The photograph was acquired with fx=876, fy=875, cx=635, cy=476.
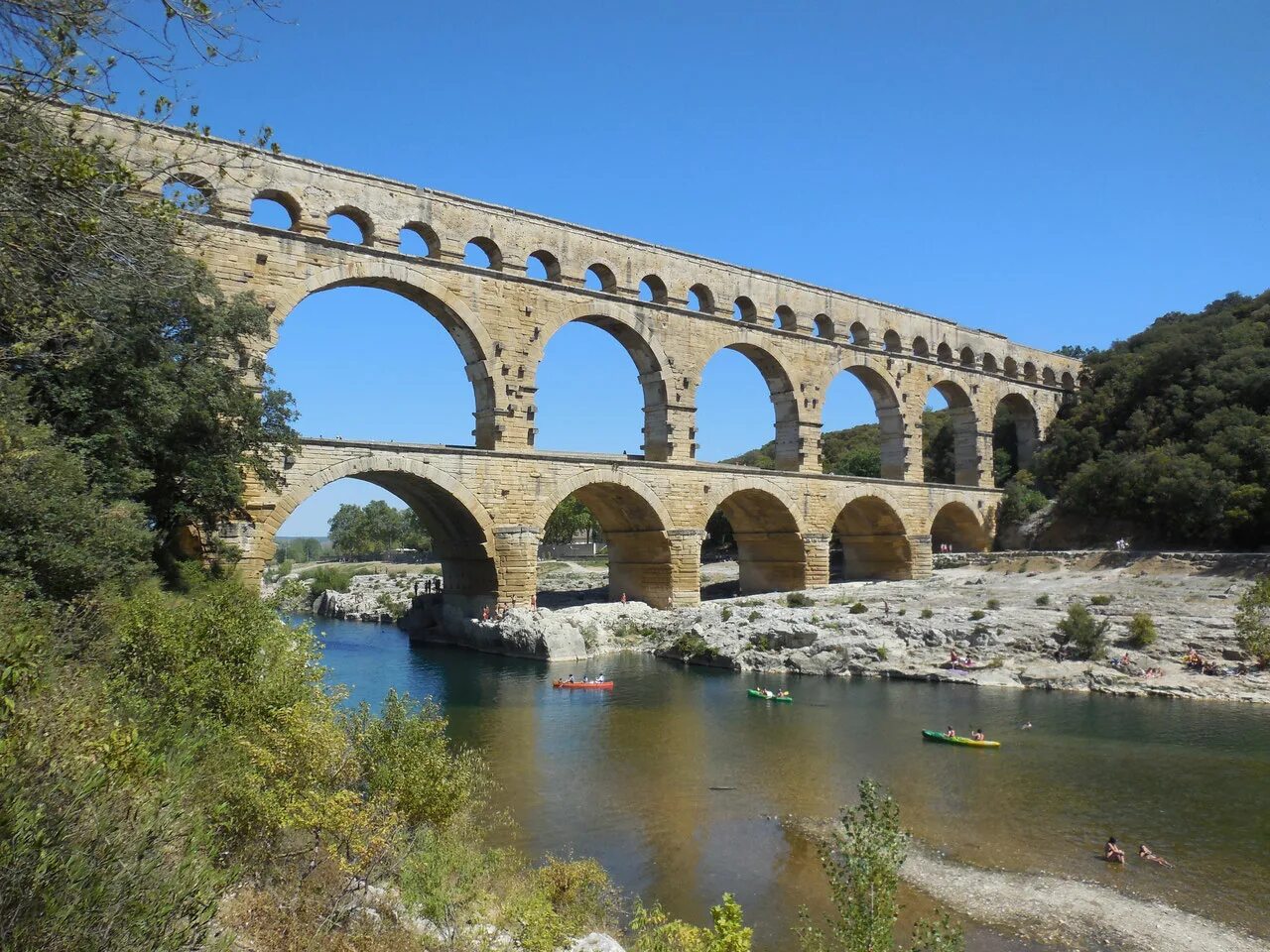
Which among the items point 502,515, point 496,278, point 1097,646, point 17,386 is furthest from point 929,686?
point 17,386

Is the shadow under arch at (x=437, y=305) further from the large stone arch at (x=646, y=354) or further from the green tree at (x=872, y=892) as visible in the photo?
the green tree at (x=872, y=892)

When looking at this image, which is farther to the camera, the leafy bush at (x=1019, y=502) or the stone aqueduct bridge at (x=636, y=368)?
the leafy bush at (x=1019, y=502)

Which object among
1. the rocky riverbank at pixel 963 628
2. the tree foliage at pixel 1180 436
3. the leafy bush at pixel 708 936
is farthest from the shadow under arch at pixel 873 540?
the leafy bush at pixel 708 936

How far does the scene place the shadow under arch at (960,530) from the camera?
32.2m

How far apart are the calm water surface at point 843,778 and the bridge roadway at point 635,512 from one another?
3726mm

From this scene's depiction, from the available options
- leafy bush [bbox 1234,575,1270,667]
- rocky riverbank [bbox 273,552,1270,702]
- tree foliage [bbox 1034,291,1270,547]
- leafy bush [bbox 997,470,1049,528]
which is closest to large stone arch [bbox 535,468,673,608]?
rocky riverbank [bbox 273,552,1270,702]

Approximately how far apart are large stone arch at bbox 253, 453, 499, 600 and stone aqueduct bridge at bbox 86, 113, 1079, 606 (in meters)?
0.06

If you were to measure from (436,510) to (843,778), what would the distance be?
13.1 meters

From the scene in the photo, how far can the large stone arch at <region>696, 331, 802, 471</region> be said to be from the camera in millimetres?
26094

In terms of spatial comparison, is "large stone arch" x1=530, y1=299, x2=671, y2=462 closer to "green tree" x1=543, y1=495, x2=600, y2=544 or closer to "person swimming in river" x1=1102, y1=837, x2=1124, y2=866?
"person swimming in river" x1=1102, y1=837, x2=1124, y2=866

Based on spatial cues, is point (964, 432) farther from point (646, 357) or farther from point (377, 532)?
point (377, 532)

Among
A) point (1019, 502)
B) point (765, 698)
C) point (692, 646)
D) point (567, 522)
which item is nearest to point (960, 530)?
point (1019, 502)

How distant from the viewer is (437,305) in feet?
65.8

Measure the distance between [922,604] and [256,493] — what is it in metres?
16.1
